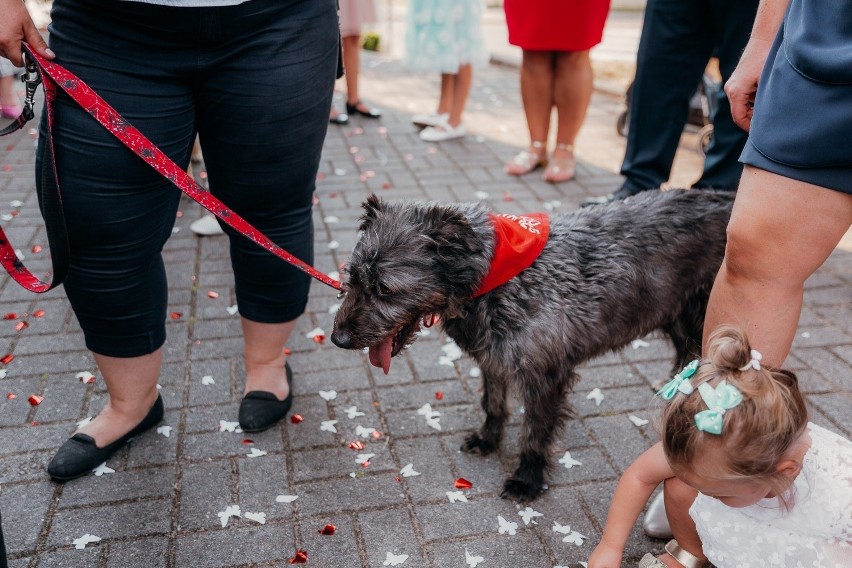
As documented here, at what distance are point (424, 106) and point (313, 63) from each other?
6289 millimetres

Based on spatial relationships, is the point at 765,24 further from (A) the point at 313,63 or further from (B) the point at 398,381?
(B) the point at 398,381

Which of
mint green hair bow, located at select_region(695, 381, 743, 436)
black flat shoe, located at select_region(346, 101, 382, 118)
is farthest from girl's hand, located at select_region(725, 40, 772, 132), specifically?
black flat shoe, located at select_region(346, 101, 382, 118)

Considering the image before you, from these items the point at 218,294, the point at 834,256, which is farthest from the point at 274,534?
the point at 834,256

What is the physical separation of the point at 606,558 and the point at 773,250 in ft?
3.58

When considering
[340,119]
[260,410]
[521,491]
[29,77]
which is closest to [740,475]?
[521,491]

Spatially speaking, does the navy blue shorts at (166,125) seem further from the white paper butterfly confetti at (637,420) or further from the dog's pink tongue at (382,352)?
the white paper butterfly confetti at (637,420)

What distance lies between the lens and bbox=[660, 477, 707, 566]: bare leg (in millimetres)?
2371

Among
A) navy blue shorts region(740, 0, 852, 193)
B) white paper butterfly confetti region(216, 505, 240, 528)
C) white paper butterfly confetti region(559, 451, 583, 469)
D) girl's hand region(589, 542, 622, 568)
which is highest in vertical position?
navy blue shorts region(740, 0, 852, 193)

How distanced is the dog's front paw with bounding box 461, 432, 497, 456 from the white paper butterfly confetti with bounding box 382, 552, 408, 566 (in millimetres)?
662

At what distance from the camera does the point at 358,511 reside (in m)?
2.80

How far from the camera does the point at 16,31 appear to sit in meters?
2.15

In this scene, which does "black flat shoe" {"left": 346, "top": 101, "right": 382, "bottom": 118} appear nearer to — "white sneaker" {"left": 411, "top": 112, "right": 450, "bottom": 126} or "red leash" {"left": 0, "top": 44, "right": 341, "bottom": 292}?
"white sneaker" {"left": 411, "top": 112, "right": 450, "bottom": 126}

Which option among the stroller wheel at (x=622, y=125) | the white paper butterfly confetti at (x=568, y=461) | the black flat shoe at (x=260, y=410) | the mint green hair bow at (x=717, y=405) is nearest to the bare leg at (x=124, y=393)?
the black flat shoe at (x=260, y=410)

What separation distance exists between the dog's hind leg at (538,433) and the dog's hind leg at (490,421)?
228 mm
